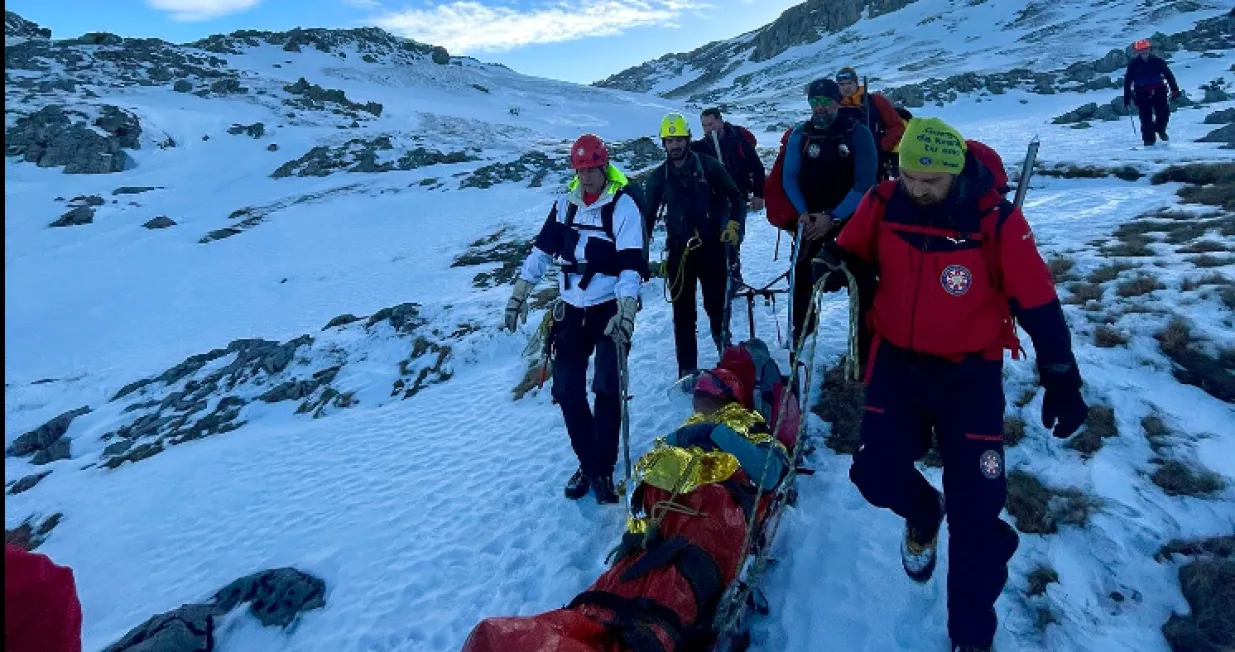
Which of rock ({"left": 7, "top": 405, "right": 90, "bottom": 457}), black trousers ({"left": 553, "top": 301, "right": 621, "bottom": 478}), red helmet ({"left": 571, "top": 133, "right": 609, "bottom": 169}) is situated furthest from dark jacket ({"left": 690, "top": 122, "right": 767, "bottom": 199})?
rock ({"left": 7, "top": 405, "right": 90, "bottom": 457})

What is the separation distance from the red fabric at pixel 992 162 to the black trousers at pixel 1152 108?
47.9 feet

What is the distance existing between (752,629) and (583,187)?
3.55 metres

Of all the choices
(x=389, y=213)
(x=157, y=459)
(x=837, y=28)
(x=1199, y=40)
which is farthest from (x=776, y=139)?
(x=837, y=28)

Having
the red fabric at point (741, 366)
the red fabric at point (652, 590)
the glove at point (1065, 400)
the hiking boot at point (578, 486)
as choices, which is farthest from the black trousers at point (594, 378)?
the glove at point (1065, 400)

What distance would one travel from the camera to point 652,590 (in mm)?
3652

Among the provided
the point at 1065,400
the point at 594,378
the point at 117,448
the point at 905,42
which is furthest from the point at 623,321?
the point at 905,42

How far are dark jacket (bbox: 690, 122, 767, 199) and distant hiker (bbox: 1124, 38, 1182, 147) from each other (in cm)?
1114

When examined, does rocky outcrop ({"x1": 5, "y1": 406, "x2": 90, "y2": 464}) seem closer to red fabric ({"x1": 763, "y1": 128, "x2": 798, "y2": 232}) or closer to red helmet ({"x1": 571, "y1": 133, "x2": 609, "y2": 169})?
red helmet ({"x1": 571, "y1": 133, "x2": 609, "y2": 169})

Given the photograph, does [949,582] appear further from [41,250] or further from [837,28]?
[837,28]

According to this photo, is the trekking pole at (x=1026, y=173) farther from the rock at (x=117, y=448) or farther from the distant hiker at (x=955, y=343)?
the rock at (x=117, y=448)

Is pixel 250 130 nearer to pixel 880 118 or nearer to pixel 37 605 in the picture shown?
pixel 880 118

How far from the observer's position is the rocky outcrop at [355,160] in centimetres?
3725

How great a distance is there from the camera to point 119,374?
51.6 feet

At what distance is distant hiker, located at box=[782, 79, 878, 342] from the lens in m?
5.53
